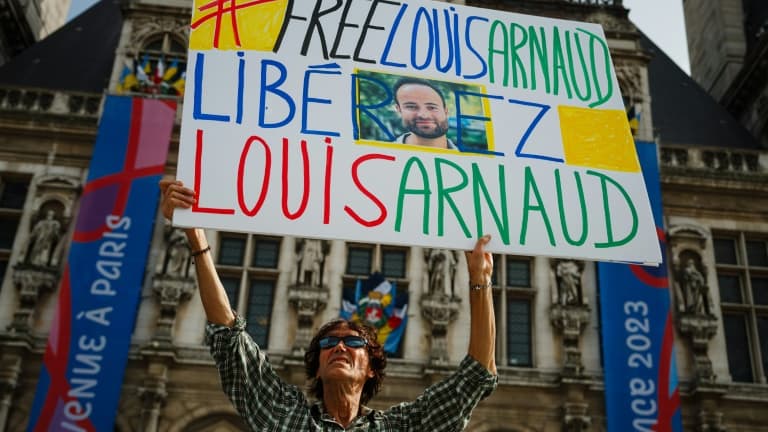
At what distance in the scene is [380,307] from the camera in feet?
45.4

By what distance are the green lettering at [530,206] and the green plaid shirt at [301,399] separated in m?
0.92

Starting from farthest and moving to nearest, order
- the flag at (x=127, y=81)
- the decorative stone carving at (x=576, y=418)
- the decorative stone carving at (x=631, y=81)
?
the decorative stone carving at (x=631, y=81) < the flag at (x=127, y=81) < the decorative stone carving at (x=576, y=418)

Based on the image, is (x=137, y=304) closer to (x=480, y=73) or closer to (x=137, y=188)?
(x=137, y=188)

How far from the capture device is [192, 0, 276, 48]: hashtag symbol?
4.40 metres

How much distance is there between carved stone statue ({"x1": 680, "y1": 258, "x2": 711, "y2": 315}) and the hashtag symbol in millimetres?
11891

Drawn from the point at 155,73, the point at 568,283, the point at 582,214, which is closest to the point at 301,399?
the point at 582,214

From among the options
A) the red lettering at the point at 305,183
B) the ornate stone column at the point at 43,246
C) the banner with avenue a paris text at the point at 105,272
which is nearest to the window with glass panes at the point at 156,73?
the banner with avenue a paris text at the point at 105,272

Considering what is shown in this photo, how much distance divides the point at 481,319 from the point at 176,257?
11728 millimetres

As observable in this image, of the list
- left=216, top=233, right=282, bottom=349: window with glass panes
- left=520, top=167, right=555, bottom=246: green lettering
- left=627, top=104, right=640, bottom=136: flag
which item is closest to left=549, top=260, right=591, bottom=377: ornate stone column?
left=627, top=104, right=640, bottom=136: flag

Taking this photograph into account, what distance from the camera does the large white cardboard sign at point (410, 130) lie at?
372cm

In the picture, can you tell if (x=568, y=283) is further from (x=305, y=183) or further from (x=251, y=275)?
(x=305, y=183)

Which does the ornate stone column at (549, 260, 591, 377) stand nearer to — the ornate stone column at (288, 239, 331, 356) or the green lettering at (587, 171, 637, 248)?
the ornate stone column at (288, 239, 331, 356)

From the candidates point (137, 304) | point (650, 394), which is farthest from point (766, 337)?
point (137, 304)

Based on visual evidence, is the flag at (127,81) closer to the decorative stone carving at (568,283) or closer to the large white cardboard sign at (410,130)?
the decorative stone carving at (568,283)
